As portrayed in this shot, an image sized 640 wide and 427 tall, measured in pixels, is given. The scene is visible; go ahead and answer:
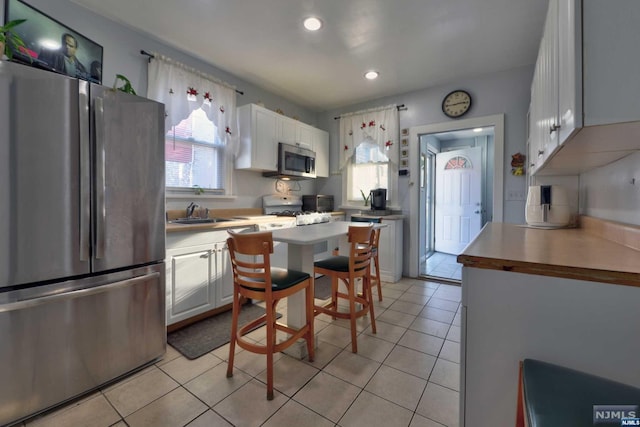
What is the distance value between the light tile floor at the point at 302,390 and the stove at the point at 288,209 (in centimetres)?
157

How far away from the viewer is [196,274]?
225 cm

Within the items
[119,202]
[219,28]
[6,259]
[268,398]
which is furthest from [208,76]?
[268,398]

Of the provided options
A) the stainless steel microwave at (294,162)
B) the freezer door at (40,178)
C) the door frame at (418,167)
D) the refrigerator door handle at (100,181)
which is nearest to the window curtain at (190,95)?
the stainless steel microwave at (294,162)

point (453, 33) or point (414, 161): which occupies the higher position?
point (453, 33)

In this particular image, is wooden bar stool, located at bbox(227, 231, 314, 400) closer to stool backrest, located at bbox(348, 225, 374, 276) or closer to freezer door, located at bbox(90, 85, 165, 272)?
stool backrest, located at bbox(348, 225, 374, 276)

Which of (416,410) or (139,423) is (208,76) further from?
(416,410)

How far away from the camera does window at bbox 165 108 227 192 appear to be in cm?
269

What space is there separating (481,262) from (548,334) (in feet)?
0.92

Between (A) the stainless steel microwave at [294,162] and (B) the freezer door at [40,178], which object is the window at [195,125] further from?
(B) the freezer door at [40,178]

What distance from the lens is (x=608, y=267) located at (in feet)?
2.48

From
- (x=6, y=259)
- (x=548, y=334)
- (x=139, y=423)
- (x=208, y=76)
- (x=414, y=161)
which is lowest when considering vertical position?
(x=139, y=423)

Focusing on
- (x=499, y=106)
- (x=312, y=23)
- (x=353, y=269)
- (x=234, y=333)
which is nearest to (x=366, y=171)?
(x=499, y=106)

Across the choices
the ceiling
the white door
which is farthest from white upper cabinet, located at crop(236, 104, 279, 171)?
the white door

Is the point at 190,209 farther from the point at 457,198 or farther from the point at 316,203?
the point at 457,198
